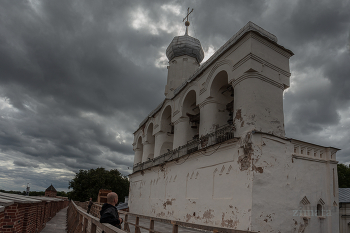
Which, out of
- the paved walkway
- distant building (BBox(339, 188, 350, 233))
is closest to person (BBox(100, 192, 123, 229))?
the paved walkway

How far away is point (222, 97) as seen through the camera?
15.0 meters

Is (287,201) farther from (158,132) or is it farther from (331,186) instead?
(158,132)

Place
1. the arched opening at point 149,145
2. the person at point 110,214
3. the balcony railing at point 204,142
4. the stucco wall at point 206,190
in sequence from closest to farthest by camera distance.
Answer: the person at point 110,214 < the stucco wall at point 206,190 < the balcony railing at point 204,142 < the arched opening at point 149,145

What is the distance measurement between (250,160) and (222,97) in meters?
5.39

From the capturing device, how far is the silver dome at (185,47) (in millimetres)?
23094

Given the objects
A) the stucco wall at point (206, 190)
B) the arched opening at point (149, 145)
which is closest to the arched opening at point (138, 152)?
the arched opening at point (149, 145)

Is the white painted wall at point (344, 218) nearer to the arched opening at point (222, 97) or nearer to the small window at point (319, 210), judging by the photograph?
the small window at point (319, 210)

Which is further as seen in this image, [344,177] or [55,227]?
[344,177]

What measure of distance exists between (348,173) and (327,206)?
29.0 m

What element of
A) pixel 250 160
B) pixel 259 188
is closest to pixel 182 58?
pixel 250 160

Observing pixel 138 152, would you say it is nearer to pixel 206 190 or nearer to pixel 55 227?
pixel 55 227

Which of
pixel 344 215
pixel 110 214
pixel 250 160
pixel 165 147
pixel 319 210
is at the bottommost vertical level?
pixel 344 215

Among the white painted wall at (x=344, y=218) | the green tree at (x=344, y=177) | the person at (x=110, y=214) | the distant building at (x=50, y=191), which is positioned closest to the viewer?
the person at (x=110, y=214)

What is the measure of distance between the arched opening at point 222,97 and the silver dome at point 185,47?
9025mm
